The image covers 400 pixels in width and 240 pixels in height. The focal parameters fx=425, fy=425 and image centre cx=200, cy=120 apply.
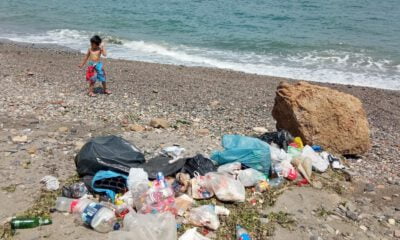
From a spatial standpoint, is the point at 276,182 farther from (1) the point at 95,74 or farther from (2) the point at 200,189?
(1) the point at 95,74

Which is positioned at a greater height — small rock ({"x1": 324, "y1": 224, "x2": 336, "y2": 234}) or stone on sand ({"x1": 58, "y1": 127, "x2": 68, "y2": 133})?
stone on sand ({"x1": 58, "y1": 127, "x2": 68, "y2": 133})

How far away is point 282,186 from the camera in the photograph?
591cm

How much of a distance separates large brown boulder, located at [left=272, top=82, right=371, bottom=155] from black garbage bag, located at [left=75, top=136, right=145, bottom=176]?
278 centimetres

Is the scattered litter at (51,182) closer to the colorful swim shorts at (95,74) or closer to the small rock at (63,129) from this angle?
the small rock at (63,129)

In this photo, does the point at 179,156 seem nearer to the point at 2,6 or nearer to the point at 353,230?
the point at 353,230

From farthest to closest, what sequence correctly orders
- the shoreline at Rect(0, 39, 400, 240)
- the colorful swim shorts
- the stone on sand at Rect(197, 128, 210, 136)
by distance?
the colorful swim shorts
the stone on sand at Rect(197, 128, 210, 136)
the shoreline at Rect(0, 39, 400, 240)

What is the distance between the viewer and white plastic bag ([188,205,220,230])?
191 inches

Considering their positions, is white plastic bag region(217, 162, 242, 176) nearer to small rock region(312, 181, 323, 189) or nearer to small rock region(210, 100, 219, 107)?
small rock region(312, 181, 323, 189)

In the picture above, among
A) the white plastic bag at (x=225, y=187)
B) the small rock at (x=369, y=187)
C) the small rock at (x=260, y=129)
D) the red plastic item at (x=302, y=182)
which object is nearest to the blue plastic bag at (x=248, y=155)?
the red plastic item at (x=302, y=182)

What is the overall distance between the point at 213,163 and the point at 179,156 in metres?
0.55

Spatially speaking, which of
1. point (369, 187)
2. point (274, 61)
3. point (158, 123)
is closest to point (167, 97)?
point (158, 123)

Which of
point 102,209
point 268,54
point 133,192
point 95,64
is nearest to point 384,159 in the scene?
point 133,192

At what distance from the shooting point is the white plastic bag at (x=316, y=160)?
650 cm

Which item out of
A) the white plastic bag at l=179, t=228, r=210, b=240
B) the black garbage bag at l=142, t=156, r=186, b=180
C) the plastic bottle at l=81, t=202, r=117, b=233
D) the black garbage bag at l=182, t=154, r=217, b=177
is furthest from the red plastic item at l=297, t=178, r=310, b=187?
the plastic bottle at l=81, t=202, r=117, b=233
